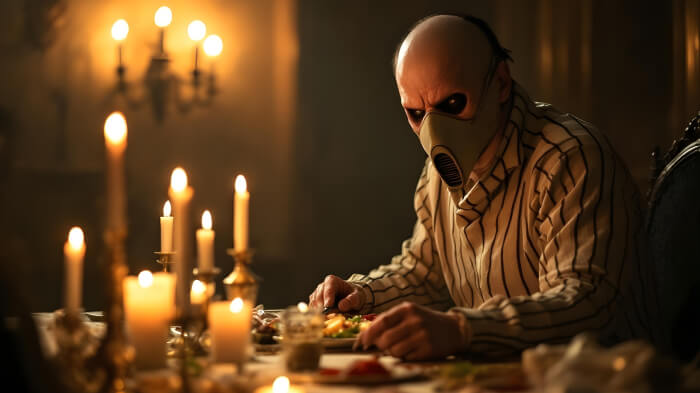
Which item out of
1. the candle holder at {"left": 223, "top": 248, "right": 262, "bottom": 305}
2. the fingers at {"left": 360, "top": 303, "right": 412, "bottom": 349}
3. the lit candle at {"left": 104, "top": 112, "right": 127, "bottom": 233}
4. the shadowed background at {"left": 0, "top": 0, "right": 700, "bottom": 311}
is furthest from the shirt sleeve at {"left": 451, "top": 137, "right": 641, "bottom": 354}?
the shadowed background at {"left": 0, "top": 0, "right": 700, "bottom": 311}

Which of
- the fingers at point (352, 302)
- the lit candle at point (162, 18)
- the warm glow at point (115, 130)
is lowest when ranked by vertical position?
the fingers at point (352, 302)

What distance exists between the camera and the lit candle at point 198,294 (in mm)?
1589

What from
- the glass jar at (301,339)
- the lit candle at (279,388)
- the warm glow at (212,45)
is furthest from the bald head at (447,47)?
the warm glow at (212,45)

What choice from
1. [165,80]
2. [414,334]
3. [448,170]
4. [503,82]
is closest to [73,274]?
[414,334]

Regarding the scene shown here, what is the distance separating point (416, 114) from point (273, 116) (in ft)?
10.4

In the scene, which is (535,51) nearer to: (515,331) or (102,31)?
(102,31)

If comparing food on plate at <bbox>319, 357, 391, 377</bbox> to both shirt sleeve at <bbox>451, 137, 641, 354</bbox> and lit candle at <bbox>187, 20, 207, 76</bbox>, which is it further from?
lit candle at <bbox>187, 20, 207, 76</bbox>

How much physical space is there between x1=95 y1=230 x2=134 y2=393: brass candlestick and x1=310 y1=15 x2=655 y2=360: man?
773 millimetres

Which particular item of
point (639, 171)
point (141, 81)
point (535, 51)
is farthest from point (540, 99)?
point (141, 81)

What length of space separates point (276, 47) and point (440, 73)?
10.9 ft

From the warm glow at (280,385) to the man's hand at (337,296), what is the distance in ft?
3.36

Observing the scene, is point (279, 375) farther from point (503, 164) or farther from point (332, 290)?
point (503, 164)

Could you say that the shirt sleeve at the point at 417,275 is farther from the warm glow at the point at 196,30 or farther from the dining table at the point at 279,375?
the warm glow at the point at 196,30

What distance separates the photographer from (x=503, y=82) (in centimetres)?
242
